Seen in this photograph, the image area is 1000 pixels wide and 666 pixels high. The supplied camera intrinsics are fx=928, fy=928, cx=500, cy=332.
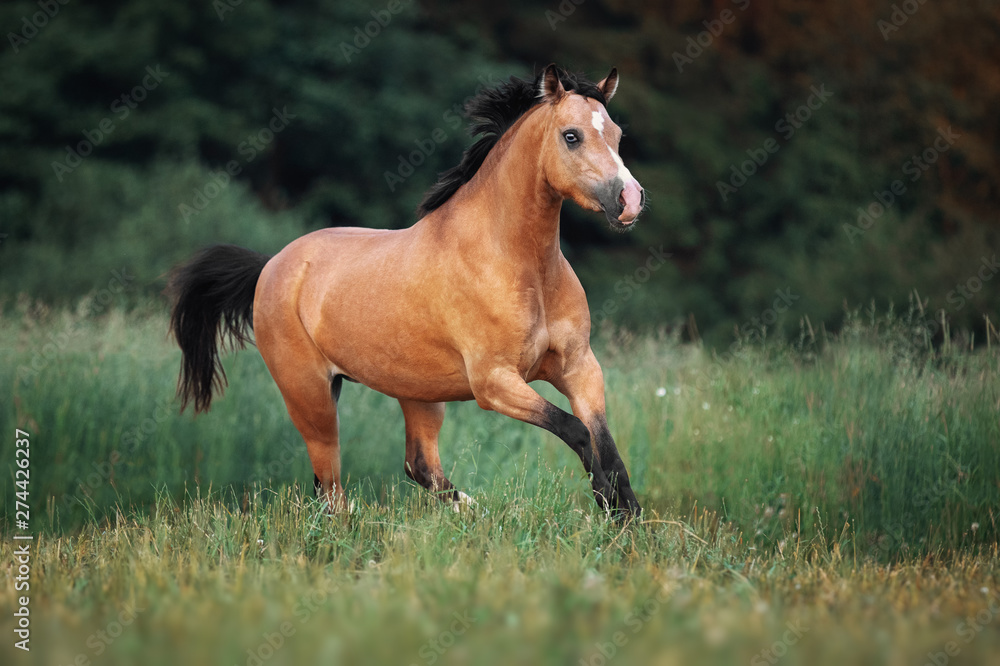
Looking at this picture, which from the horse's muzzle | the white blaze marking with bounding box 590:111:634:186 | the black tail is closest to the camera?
the horse's muzzle

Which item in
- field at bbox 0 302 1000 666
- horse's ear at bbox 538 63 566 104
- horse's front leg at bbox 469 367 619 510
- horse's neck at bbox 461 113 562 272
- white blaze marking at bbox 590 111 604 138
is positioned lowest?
field at bbox 0 302 1000 666

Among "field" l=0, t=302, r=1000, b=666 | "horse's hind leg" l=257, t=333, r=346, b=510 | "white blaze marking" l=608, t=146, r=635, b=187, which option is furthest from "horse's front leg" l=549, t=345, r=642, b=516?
"horse's hind leg" l=257, t=333, r=346, b=510

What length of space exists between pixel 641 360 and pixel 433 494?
5464mm

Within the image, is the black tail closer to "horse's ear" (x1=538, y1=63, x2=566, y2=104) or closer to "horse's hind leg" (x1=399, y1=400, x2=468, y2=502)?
"horse's hind leg" (x1=399, y1=400, x2=468, y2=502)

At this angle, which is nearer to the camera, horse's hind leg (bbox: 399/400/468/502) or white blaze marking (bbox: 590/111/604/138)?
white blaze marking (bbox: 590/111/604/138)

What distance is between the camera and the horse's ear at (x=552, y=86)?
4.55 metres

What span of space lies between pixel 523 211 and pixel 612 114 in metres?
16.4

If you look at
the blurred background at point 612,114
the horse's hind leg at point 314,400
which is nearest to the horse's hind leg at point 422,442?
the horse's hind leg at point 314,400

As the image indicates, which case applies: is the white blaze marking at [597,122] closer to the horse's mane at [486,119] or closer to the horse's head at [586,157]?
the horse's head at [586,157]

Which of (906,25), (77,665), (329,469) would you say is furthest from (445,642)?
(906,25)

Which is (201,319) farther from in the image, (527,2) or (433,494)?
(527,2)

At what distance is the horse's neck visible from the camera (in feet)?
15.2

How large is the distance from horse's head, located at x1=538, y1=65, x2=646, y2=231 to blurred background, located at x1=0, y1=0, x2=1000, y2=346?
12901 mm

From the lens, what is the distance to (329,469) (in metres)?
5.95
